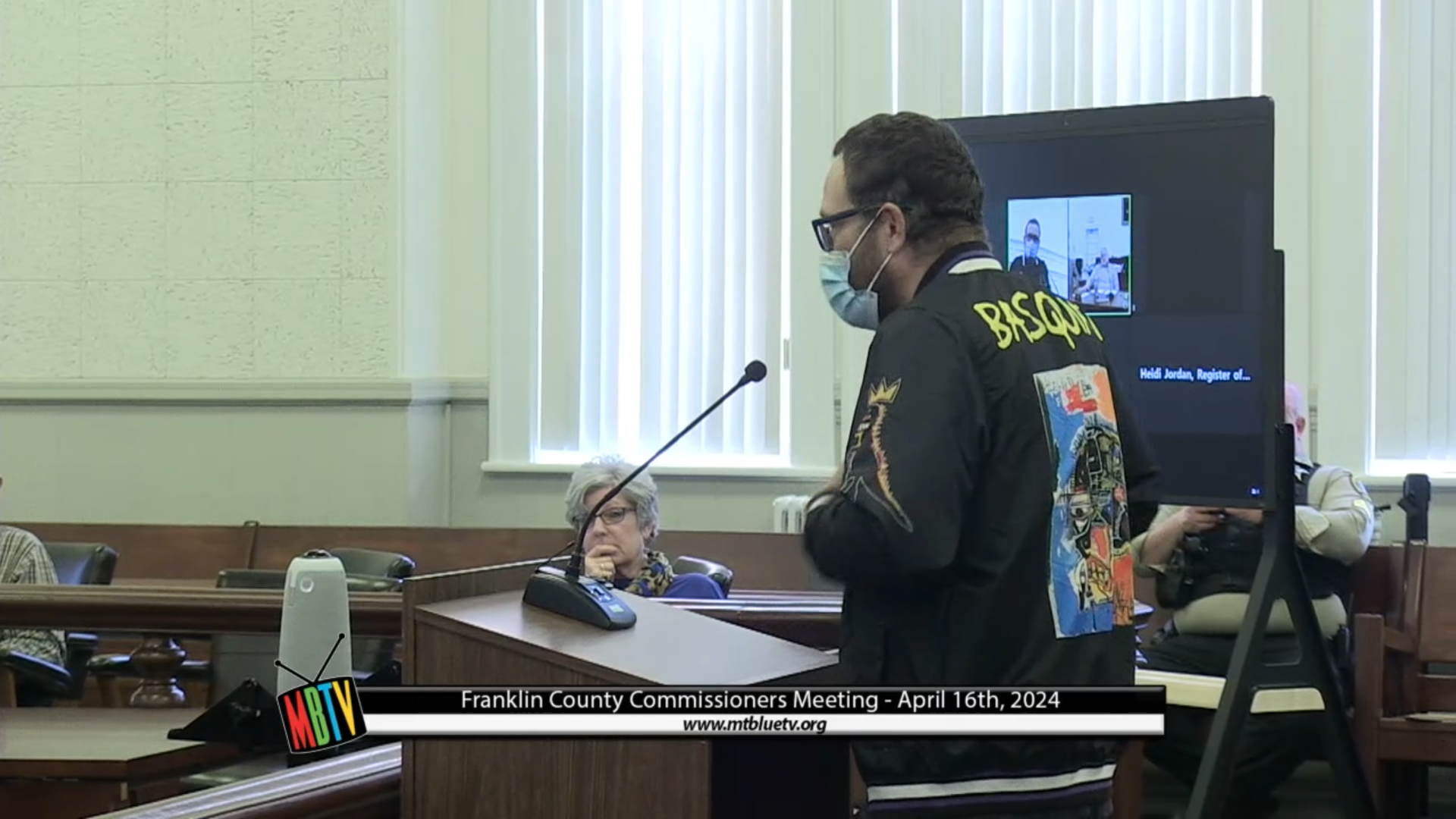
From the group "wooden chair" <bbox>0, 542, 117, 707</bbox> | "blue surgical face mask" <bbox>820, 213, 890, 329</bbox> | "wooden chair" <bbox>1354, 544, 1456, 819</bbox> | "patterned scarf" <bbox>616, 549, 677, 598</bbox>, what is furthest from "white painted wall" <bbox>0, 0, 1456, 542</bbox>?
"blue surgical face mask" <bbox>820, 213, 890, 329</bbox>

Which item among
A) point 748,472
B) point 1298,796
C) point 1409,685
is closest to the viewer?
point 1409,685

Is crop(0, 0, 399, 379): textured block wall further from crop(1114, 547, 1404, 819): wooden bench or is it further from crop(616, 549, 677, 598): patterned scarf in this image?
crop(1114, 547, 1404, 819): wooden bench

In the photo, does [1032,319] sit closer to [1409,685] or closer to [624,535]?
[624,535]

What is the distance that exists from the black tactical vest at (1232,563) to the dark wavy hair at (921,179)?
248cm

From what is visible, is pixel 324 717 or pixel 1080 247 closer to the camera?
pixel 324 717

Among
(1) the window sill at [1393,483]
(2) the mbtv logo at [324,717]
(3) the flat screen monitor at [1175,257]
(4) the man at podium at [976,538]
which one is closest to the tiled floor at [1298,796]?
(1) the window sill at [1393,483]

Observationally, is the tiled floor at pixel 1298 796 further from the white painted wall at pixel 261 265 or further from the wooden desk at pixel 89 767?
the wooden desk at pixel 89 767

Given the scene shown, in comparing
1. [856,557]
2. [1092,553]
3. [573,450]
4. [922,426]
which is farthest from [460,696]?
[573,450]

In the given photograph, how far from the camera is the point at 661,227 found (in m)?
5.96

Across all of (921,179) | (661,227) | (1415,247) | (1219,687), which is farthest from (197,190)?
(921,179)

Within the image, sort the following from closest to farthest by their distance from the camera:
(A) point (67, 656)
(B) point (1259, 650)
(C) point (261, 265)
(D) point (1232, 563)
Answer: (B) point (1259, 650), (A) point (67, 656), (D) point (1232, 563), (C) point (261, 265)

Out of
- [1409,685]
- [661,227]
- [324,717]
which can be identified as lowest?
[1409,685]

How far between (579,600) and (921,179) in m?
0.62

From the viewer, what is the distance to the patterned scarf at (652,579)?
3758 millimetres
